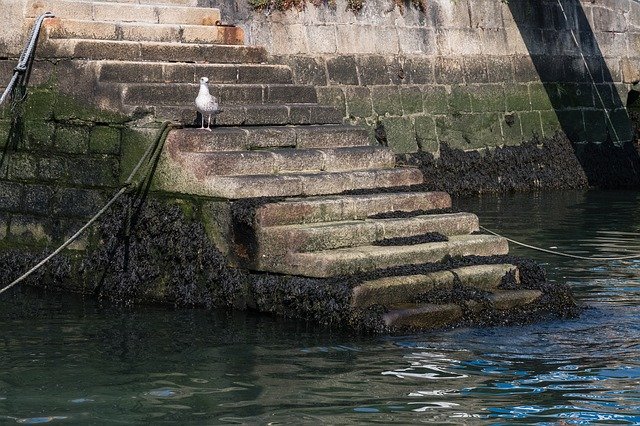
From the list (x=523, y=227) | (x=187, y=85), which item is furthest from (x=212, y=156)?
(x=523, y=227)

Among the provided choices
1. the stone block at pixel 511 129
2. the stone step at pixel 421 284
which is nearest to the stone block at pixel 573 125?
the stone block at pixel 511 129

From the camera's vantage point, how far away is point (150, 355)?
8.52m

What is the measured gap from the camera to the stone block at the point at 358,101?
1672cm

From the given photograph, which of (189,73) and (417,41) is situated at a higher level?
(417,41)

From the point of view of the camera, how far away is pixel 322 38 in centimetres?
1634

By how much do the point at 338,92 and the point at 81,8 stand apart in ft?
18.4

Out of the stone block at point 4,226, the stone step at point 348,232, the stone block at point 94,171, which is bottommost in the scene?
the stone step at point 348,232

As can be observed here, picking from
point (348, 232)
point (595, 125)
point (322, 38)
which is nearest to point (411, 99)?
point (322, 38)

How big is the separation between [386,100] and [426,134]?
908 millimetres

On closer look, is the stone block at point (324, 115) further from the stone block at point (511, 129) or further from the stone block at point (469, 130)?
the stone block at point (511, 129)

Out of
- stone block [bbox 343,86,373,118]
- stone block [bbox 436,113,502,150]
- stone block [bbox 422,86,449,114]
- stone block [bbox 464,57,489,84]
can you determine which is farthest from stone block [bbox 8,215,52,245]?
stone block [bbox 464,57,489,84]

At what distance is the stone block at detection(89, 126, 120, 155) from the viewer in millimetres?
10523

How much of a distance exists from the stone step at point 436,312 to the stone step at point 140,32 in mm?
3594

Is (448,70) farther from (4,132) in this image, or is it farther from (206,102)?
(206,102)
